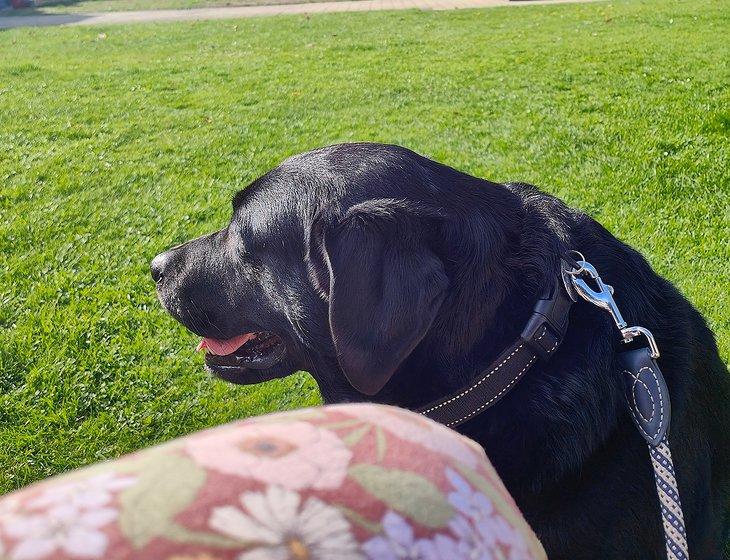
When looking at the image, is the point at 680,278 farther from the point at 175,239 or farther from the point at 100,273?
the point at 100,273

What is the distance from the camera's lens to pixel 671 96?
272 inches

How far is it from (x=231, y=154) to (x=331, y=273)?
4.71 metres

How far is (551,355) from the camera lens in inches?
71.5

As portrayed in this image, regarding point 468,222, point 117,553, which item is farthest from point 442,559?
point 468,222

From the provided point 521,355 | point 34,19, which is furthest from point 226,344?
point 34,19

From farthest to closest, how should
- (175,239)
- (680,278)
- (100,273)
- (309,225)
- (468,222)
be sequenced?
(175,239) → (100,273) → (680,278) → (309,225) → (468,222)

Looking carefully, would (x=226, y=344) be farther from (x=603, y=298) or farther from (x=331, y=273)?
(x=603, y=298)

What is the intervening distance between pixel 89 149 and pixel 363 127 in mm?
2630

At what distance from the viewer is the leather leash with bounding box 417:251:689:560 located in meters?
1.67

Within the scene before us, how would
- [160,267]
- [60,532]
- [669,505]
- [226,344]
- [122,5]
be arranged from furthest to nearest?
1. [122,5]
2. [160,267]
3. [226,344]
4. [669,505]
5. [60,532]

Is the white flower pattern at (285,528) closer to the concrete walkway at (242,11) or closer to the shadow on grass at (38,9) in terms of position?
the concrete walkway at (242,11)

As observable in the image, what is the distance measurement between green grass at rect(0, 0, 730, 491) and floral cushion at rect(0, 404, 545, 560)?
2.54 meters

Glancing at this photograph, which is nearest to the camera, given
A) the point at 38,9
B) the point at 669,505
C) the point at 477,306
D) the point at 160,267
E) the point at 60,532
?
the point at 60,532

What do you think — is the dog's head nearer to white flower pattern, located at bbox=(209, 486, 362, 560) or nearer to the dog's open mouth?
the dog's open mouth
